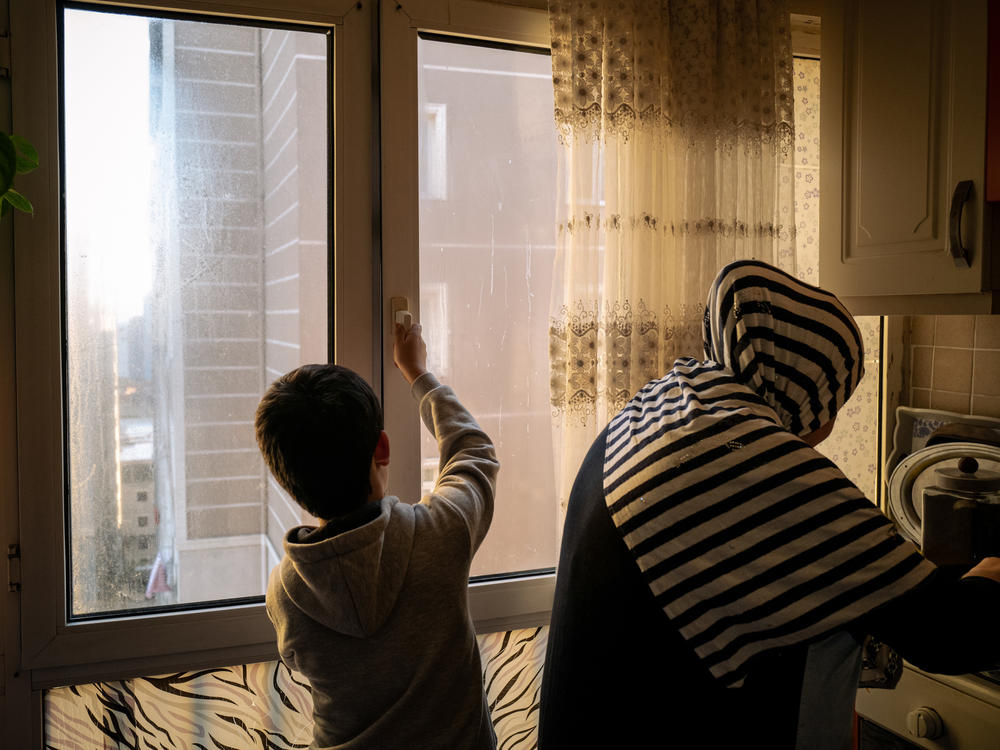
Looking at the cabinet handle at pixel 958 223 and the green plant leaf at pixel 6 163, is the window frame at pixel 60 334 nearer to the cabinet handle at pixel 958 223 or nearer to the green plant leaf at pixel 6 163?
the green plant leaf at pixel 6 163

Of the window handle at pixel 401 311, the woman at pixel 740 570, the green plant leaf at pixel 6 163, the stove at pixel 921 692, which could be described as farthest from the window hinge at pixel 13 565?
the stove at pixel 921 692

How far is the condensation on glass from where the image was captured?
137 centimetres

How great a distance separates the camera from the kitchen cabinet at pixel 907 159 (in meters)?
1.35

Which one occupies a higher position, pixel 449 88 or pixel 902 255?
pixel 449 88

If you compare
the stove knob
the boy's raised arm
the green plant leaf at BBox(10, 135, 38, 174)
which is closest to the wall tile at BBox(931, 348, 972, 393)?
the stove knob

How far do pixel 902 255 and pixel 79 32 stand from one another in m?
1.58

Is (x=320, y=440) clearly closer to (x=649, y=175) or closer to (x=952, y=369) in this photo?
(x=649, y=175)

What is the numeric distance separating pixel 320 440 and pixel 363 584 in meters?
0.19

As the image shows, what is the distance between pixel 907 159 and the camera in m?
1.47

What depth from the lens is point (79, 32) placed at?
135 cm

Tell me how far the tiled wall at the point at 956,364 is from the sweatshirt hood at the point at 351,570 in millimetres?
1468

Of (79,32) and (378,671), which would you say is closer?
(378,671)

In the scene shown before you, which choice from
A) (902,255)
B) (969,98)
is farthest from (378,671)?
(969,98)

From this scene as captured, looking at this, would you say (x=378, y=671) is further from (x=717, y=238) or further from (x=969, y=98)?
(x=969, y=98)
